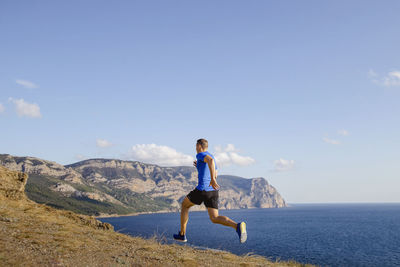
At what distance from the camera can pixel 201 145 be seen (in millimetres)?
6977

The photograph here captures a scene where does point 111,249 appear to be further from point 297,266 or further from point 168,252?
point 297,266

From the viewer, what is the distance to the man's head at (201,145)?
22.9 feet

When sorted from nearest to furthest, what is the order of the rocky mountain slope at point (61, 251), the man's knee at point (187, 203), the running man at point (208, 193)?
the rocky mountain slope at point (61, 251)
the running man at point (208, 193)
the man's knee at point (187, 203)

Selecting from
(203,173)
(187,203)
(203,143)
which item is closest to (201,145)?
(203,143)

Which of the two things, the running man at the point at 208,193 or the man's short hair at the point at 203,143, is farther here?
Answer: the man's short hair at the point at 203,143

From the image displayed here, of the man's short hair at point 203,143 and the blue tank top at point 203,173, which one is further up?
the man's short hair at point 203,143

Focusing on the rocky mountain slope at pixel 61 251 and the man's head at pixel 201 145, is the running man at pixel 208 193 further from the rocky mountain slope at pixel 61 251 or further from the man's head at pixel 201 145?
the rocky mountain slope at pixel 61 251

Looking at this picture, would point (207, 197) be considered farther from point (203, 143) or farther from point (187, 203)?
point (203, 143)

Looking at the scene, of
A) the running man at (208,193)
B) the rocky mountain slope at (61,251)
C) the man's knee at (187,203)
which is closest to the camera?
the rocky mountain slope at (61,251)

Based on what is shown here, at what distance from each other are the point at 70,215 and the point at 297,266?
9439 millimetres

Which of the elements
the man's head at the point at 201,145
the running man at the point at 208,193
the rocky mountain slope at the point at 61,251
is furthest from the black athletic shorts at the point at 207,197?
the rocky mountain slope at the point at 61,251

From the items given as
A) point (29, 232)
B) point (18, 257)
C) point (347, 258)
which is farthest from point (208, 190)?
point (347, 258)

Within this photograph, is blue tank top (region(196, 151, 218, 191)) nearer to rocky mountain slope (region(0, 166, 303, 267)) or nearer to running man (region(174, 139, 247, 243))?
running man (region(174, 139, 247, 243))

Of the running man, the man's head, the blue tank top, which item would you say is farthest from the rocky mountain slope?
the man's head
